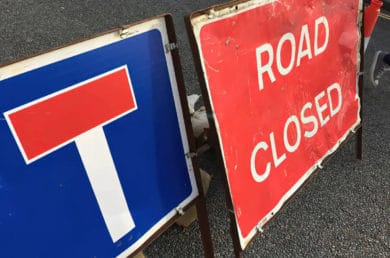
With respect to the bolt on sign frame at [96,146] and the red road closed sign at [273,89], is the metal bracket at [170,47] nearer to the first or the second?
the bolt on sign frame at [96,146]

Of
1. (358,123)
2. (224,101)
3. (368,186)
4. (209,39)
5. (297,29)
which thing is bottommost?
(368,186)

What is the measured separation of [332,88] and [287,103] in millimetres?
474

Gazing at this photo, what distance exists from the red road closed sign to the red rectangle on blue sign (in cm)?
30

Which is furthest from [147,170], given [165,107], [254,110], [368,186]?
[368,186]

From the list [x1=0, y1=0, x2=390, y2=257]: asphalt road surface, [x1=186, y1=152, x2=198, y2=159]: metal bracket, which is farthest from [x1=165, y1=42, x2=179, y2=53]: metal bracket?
[x1=0, y1=0, x2=390, y2=257]: asphalt road surface

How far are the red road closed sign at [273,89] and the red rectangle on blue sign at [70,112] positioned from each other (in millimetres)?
301

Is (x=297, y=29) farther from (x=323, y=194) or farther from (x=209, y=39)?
(x=323, y=194)

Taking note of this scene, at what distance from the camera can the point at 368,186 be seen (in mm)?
2254

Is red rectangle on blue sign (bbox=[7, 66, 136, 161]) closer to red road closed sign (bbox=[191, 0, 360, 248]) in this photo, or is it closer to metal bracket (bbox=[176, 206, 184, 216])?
red road closed sign (bbox=[191, 0, 360, 248])

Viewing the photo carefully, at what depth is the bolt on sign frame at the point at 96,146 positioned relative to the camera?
96 cm

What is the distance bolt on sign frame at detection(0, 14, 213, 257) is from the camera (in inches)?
37.7

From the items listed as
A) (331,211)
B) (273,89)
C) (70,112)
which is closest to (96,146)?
(70,112)

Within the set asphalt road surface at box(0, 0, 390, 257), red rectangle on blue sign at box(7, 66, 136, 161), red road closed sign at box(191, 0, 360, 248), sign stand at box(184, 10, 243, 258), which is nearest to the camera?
red rectangle on blue sign at box(7, 66, 136, 161)

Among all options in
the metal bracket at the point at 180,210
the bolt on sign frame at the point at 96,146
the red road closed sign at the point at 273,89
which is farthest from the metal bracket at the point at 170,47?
the metal bracket at the point at 180,210
